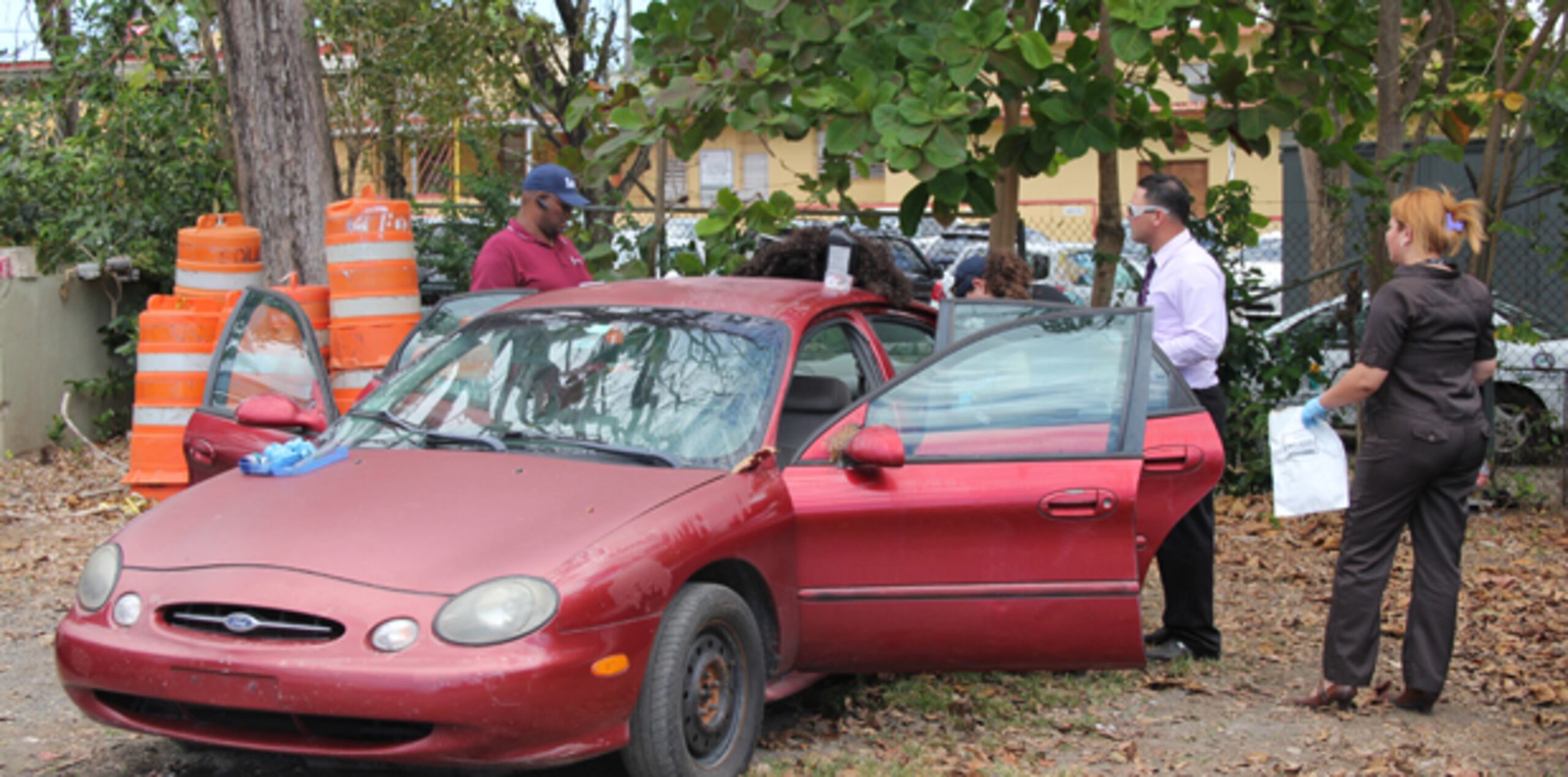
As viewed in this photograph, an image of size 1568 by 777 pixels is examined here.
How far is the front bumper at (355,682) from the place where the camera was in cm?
341

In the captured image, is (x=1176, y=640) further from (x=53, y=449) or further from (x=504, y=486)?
(x=53, y=449)

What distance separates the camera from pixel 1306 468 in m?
4.99

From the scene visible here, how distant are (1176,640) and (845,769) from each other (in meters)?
2.08

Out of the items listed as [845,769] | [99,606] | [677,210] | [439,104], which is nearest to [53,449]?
[439,104]

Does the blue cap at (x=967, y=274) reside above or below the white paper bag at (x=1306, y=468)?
above

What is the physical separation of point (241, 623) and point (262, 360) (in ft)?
8.92

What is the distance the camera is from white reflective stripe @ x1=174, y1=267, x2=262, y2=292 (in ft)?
30.4

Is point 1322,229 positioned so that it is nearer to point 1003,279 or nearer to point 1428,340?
point 1003,279

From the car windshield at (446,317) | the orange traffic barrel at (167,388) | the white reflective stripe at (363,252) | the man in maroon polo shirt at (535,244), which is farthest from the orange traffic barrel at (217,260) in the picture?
the man in maroon polo shirt at (535,244)

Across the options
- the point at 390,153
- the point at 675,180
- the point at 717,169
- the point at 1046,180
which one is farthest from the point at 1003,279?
the point at 717,169

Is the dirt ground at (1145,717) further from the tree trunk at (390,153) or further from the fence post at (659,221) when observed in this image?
the tree trunk at (390,153)

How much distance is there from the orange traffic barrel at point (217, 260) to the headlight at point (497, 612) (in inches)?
249

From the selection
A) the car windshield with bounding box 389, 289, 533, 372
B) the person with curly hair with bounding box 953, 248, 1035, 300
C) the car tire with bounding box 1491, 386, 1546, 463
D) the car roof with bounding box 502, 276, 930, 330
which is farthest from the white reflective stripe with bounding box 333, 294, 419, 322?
the car tire with bounding box 1491, 386, 1546, 463

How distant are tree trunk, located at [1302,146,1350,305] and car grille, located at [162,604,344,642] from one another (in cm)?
940
